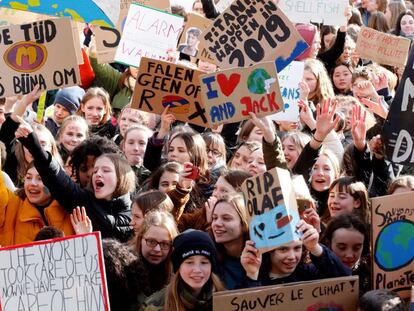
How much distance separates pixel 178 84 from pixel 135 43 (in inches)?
72.1

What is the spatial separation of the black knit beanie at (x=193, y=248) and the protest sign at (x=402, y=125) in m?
1.11

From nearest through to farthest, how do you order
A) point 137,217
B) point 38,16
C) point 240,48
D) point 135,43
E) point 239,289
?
point 239,289, point 137,217, point 240,48, point 135,43, point 38,16

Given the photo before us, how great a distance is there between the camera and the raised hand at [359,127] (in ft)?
26.5

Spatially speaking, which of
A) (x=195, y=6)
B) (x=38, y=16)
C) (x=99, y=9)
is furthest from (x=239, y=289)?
(x=195, y=6)

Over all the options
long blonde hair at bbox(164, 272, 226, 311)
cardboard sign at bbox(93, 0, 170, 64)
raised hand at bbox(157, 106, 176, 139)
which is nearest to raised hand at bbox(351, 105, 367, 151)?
raised hand at bbox(157, 106, 176, 139)

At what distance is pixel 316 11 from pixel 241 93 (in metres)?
4.35

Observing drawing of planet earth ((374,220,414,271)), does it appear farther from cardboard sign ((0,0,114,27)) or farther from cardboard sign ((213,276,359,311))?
cardboard sign ((0,0,114,27))

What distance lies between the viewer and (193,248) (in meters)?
6.42

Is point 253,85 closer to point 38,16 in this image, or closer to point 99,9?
point 99,9

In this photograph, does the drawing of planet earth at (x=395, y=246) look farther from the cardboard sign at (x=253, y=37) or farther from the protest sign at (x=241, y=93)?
the cardboard sign at (x=253, y=37)

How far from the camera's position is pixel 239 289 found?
6133 millimetres

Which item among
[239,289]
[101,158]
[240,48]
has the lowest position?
[239,289]

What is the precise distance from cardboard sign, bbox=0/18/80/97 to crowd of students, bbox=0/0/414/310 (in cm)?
18

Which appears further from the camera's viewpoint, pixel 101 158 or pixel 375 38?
pixel 375 38
